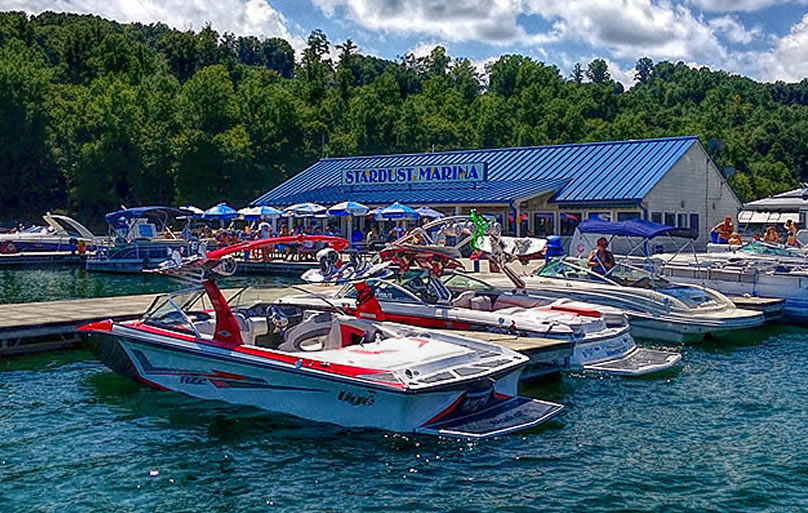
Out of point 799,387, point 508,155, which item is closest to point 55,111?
point 508,155

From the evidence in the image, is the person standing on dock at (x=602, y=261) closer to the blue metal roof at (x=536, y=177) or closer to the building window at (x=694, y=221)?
the blue metal roof at (x=536, y=177)

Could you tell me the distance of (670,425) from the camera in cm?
1234

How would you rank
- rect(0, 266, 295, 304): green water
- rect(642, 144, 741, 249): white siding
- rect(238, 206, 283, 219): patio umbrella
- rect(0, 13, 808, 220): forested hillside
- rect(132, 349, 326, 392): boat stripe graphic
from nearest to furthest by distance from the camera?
1. rect(132, 349, 326, 392): boat stripe graphic
2. rect(0, 266, 295, 304): green water
3. rect(642, 144, 741, 249): white siding
4. rect(238, 206, 283, 219): patio umbrella
5. rect(0, 13, 808, 220): forested hillside

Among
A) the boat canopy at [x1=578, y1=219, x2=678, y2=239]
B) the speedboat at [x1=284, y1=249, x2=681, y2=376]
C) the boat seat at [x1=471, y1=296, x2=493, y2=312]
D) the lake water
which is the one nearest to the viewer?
the lake water

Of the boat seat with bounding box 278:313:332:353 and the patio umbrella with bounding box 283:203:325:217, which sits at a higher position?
the patio umbrella with bounding box 283:203:325:217

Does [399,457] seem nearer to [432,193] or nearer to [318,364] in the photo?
[318,364]

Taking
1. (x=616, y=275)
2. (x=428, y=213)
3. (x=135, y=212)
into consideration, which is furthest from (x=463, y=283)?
(x=135, y=212)

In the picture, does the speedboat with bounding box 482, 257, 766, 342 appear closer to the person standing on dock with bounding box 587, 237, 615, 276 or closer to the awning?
the person standing on dock with bounding box 587, 237, 615, 276

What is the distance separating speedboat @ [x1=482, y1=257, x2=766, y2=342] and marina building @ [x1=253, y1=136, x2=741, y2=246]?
16.9 m

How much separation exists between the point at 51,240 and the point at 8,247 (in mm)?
2363

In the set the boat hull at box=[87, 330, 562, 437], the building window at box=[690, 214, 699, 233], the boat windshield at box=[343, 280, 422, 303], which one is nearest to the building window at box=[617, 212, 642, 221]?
the building window at box=[690, 214, 699, 233]

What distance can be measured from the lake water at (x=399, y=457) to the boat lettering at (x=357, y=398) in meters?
0.46

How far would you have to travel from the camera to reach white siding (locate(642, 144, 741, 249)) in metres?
37.7

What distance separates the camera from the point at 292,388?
39.1 feet
